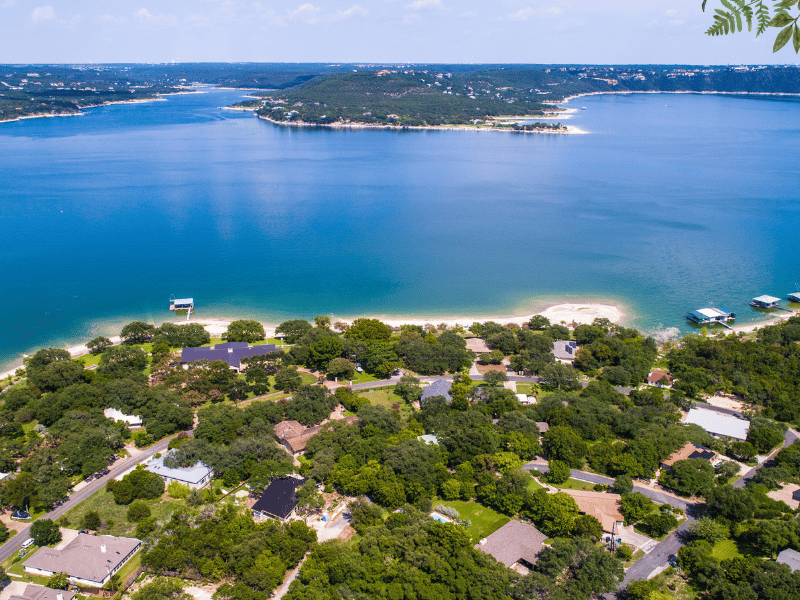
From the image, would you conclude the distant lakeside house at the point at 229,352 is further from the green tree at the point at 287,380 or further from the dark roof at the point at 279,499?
the dark roof at the point at 279,499

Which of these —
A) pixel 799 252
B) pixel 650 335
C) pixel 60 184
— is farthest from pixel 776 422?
pixel 60 184

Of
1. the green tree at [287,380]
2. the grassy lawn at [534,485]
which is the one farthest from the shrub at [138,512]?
the grassy lawn at [534,485]

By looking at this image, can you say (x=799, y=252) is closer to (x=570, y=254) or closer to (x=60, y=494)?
(x=570, y=254)

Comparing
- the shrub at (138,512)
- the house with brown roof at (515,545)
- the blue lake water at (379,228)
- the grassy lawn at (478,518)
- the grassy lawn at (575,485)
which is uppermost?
the blue lake water at (379,228)

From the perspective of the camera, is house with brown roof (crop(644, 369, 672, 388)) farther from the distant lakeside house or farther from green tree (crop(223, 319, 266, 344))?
green tree (crop(223, 319, 266, 344))

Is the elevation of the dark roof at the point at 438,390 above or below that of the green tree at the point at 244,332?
below

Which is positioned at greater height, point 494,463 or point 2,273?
point 2,273

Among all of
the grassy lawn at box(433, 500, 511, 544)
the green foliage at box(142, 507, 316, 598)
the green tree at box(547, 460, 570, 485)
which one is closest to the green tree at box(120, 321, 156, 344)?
the green foliage at box(142, 507, 316, 598)

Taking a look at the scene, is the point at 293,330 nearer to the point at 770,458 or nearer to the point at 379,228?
the point at 770,458
